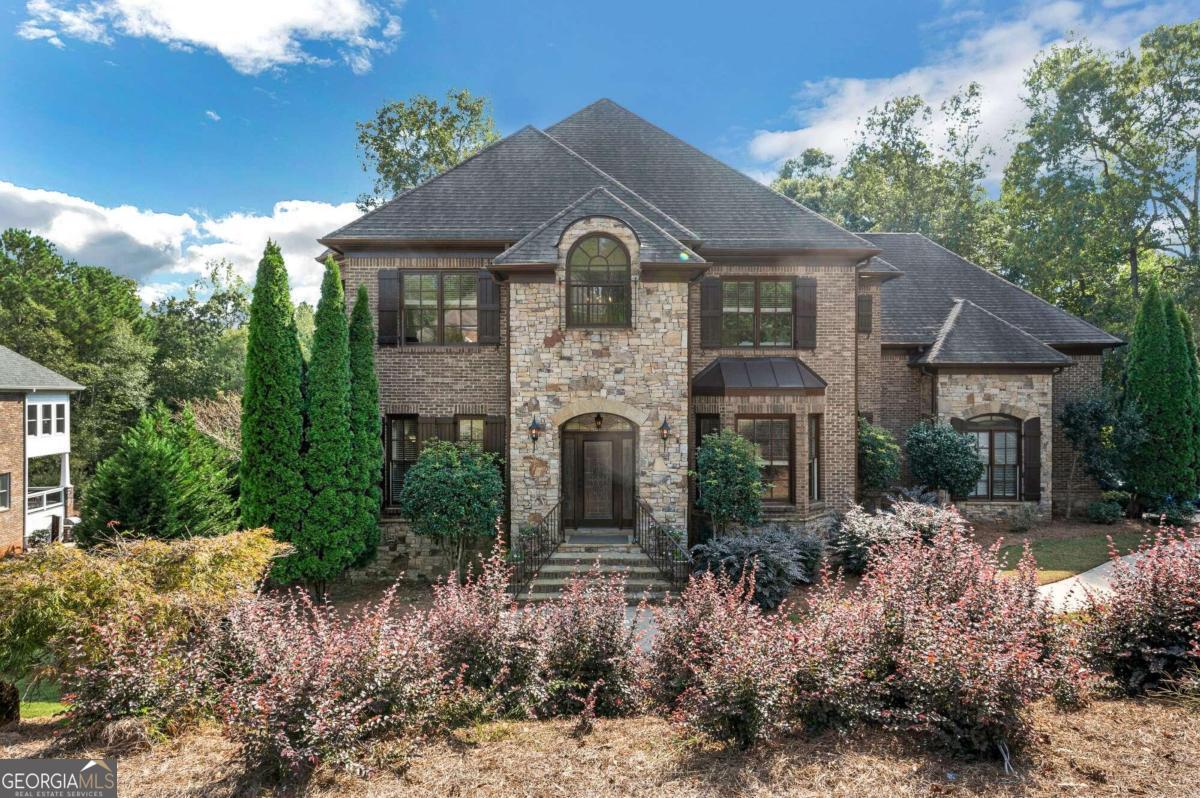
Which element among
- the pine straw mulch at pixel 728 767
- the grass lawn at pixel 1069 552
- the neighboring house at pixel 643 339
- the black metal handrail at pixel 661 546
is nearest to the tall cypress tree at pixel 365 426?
the neighboring house at pixel 643 339

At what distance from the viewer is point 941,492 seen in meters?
14.9

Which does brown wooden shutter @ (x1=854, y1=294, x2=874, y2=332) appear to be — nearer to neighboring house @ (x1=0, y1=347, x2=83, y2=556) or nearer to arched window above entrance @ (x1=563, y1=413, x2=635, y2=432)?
arched window above entrance @ (x1=563, y1=413, x2=635, y2=432)

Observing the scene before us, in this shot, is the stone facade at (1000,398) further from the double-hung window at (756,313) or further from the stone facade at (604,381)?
the stone facade at (604,381)

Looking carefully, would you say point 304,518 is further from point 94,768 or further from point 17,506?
point 17,506

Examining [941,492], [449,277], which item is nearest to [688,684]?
[449,277]

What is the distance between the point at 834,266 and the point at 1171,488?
11498 millimetres

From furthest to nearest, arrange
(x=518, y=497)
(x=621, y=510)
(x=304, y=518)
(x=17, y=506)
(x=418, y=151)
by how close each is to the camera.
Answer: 1. (x=418, y=151)
2. (x=17, y=506)
3. (x=621, y=510)
4. (x=518, y=497)
5. (x=304, y=518)

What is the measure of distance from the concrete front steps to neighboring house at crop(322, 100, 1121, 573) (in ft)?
2.72

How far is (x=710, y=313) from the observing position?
13.4 metres

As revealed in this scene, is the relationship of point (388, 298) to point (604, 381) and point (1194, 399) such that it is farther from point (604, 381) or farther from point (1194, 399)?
point (1194, 399)

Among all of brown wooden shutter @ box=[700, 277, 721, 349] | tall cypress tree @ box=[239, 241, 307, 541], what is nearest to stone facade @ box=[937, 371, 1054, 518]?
brown wooden shutter @ box=[700, 277, 721, 349]

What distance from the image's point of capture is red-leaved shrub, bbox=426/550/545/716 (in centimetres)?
558

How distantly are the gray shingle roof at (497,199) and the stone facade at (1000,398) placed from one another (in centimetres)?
840

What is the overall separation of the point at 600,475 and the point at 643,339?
10.1 ft
